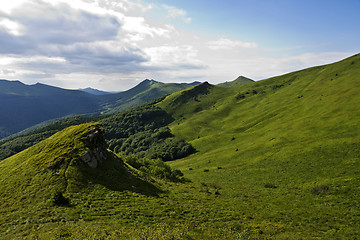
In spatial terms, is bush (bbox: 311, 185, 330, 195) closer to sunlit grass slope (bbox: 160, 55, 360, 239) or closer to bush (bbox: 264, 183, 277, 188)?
sunlit grass slope (bbox: 160, 55, 360, 239)

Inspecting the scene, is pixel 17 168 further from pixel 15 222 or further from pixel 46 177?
pixel 15 222

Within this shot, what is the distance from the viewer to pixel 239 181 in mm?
64562

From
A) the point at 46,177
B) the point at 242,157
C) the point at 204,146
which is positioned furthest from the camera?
the point at 204,146

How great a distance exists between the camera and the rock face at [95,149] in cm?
4117

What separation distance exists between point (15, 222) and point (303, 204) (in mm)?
49614

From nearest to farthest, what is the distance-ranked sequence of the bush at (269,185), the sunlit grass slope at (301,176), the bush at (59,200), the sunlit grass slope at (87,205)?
the sunlit grass slope at (87,205) → the sunlit grass slope at (301,176) → the bush at (59,200) → the bush at (269,185)

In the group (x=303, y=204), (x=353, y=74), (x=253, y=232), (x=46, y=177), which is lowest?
(x=303, y=204)

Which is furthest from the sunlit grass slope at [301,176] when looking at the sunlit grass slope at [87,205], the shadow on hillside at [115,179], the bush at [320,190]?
the shadow on hillside at [115,179]

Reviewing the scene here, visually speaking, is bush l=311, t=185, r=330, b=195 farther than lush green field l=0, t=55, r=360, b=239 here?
Yes

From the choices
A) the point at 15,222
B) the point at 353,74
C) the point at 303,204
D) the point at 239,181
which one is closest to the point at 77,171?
the point at 15,222

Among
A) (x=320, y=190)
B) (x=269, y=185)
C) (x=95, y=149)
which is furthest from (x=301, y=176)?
(x=95, y=149)

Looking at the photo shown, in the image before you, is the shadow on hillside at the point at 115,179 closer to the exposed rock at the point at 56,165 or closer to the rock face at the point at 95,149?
the rock face at the point at 95,149

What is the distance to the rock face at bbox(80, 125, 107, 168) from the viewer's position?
135 ft

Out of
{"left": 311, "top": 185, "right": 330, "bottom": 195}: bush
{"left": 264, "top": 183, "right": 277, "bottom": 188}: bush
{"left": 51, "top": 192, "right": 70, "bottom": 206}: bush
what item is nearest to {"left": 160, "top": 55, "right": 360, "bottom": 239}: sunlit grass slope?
{"left": 311, "top": 185, "right": 330, "bottom": 195}: bush
